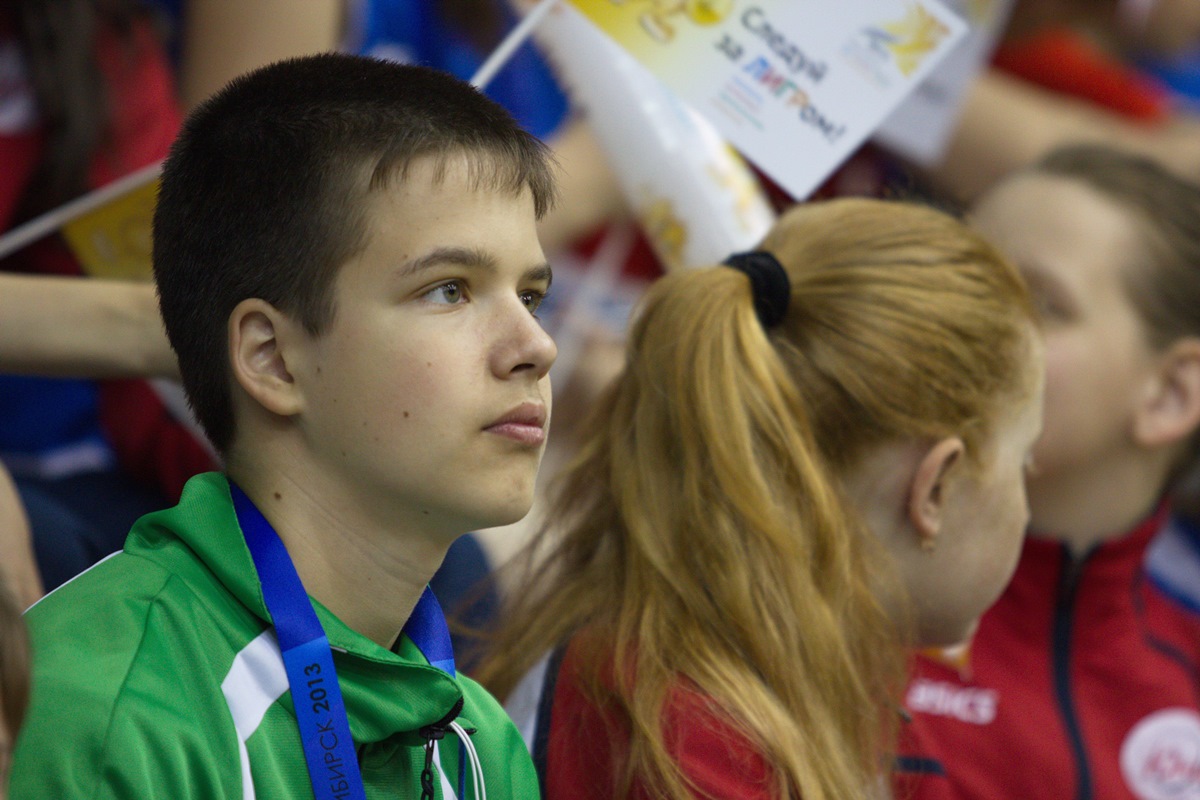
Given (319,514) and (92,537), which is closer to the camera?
(319,514)

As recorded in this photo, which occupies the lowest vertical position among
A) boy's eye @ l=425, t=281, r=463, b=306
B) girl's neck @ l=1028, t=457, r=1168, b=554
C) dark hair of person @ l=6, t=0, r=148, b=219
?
girl's neck @ l=1028, t=457, r=1168, b=554

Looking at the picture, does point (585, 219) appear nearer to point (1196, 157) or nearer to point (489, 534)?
point (489, 534)

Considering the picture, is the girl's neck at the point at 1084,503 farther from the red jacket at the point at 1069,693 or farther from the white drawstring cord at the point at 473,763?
the white drawstring cord at the point at 473,763

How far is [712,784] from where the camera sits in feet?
3.63

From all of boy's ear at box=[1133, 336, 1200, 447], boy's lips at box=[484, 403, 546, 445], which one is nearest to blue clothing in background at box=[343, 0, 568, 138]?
boy's ear at box=[1133, 336, 1200, 447]

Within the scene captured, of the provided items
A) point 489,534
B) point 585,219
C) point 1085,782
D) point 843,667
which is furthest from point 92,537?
point 1085,782

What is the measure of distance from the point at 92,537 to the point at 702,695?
2.31 ft

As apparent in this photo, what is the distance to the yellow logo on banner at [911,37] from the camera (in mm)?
1512

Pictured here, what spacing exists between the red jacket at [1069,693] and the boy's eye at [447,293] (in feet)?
3.32

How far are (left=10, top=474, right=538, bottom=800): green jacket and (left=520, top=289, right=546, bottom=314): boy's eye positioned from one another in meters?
0.25

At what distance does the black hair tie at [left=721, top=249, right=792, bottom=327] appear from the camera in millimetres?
1342

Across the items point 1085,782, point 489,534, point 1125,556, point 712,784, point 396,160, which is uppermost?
point 396,160

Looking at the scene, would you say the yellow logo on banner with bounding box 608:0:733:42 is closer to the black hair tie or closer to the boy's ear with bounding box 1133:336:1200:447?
the black hair tie

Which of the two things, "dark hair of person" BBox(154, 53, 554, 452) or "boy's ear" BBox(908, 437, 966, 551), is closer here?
"dark hair of person" BBox(154, 53, 554, 452)
